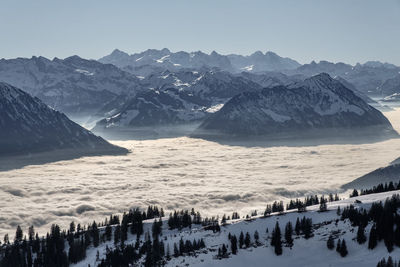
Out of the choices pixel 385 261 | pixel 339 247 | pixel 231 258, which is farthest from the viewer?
pixel 231 258

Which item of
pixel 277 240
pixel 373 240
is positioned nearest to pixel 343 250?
pixel 373 240

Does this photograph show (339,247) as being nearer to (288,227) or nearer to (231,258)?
(288,227)

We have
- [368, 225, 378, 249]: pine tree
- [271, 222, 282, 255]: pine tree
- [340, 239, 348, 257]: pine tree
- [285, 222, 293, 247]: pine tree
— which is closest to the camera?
[368, 225, 378, 249]: pine tree

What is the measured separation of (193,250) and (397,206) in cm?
8801

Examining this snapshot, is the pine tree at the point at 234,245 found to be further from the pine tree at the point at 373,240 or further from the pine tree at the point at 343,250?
the pine tree at the point at 373,240

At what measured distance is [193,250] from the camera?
19975 centimetres

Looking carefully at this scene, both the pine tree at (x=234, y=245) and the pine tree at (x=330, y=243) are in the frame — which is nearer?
the pine tree at (x=330, y=243)

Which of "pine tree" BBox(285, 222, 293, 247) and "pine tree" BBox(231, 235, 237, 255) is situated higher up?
"pine tree" BBox(285, 222, 293, 247)

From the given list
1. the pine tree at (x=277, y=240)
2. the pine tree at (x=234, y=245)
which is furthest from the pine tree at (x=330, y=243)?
the pine tree at (x=234, y=245)

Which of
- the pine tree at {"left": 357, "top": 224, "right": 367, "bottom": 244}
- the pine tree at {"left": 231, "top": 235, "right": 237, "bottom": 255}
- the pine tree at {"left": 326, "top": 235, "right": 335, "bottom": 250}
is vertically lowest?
Answer: the pine tree at {"left": 231, "top": 235, "right": 237, "bottom": 255}

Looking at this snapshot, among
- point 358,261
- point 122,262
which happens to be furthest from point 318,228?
point 122,262

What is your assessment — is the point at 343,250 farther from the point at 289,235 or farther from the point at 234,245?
the point at 234,245

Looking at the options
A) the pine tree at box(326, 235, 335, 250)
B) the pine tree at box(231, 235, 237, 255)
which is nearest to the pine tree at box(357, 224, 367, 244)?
the pine tree at box(326, 235, 335, 250)

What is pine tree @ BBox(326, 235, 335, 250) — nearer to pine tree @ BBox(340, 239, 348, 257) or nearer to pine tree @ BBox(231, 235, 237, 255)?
pine tree @ BBox(340, 239, 348, 257)
